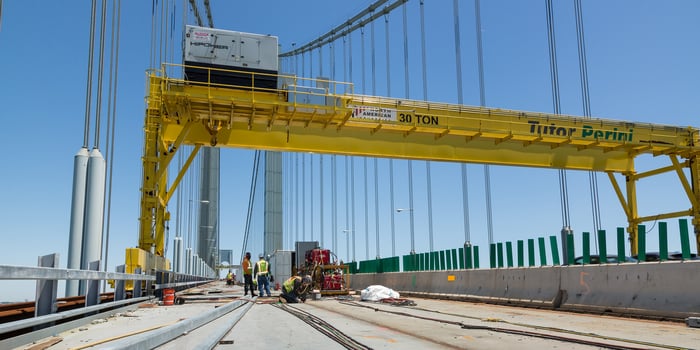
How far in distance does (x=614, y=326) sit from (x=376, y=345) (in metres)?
4.73

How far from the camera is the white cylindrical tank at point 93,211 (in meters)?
12.8

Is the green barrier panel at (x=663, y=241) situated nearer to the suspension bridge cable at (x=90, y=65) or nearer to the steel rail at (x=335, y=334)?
the steel rail at (x=335, y=334)

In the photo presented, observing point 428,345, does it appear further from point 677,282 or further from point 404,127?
point 404,127

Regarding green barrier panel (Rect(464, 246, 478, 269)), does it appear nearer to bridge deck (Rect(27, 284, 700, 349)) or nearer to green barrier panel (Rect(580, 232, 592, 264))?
green barrier panel (Rect(580, 232, 592, 264))

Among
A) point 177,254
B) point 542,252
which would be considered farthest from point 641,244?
point 177,254

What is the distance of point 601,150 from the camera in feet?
80.3

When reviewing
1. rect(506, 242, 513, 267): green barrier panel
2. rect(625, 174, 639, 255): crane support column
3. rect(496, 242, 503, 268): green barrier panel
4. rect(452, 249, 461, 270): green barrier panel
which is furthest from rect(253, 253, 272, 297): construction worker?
rect(625, 174, 639, 255): crane support column

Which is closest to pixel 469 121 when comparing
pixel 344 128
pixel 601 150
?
pixel 344 128

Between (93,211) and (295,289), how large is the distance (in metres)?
8.12

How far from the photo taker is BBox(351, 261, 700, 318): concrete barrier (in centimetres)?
1016

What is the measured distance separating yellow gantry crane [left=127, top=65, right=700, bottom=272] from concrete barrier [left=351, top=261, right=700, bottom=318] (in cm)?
548

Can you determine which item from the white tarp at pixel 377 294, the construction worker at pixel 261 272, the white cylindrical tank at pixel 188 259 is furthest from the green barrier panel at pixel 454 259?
the white cylindrical tank at pixel 188 259

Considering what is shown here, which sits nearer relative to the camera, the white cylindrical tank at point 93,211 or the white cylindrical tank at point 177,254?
the white cylindrical tank at point 93,211

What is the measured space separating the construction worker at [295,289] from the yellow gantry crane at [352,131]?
4.15m
